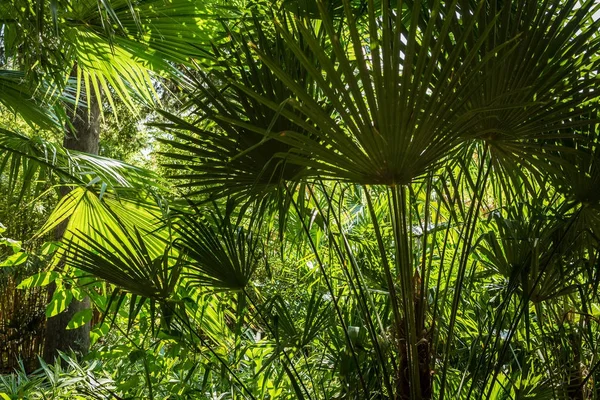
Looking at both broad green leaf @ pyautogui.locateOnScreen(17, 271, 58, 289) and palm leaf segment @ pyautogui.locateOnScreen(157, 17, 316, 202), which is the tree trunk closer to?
broad green leaf @ pyautogui.locateOnScreen(17, 271, 58, 289)

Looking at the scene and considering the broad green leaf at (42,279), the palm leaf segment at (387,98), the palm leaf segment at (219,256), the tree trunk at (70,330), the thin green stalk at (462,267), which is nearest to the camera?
the palm leaf segment at (387,98)

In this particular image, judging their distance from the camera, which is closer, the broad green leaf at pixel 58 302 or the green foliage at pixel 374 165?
the green foliage at pixel 374 165

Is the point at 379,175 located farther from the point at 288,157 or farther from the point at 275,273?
the point at 275,273

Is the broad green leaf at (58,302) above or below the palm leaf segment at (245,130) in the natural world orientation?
below

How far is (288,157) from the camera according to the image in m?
0.98

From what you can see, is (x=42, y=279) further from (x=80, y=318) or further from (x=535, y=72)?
(x=535, y=72)

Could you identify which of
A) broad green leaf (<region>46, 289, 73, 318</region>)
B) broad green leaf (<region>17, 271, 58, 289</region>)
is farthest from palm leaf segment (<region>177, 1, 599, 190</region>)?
broad green leaf (<region>46, 289, 73, 318</region>)

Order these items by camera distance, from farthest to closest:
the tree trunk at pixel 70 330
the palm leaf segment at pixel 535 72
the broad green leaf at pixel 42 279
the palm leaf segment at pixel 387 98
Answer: the tree trunk at pixel 70 330, the broad green leaf at pixel 42 279, the palm leaf segment at pixel 535 72, the palm leaf segment at pixel 387 98

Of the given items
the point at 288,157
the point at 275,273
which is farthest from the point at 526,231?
the point at 275,273

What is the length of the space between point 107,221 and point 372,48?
4.38ft

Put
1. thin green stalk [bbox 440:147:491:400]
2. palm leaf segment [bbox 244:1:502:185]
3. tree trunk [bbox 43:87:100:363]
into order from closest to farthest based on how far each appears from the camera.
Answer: palm leaf segment [bbox 244:1:502:185], thin green stalk [bbox 440:147:491:400], tree trunk [bbox 43:87:100:363]

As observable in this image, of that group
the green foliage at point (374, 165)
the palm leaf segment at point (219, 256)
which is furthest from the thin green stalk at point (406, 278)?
the palm leaf segment at point (219, 256)

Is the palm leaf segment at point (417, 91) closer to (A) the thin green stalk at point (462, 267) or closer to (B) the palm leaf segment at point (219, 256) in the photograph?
(A) the thin green stalk at point (462, 267)

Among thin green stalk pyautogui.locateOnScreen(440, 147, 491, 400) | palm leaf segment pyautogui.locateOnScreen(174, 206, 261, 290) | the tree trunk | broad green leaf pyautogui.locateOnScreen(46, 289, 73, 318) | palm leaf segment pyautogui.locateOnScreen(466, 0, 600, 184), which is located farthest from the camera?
the tree trunk
